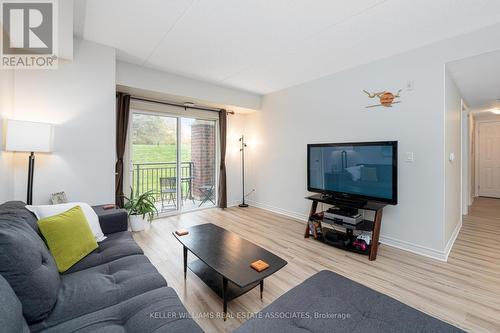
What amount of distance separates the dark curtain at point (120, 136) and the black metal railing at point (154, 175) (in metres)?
0.38

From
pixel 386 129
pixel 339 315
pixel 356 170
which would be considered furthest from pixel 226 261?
pixel 386 129

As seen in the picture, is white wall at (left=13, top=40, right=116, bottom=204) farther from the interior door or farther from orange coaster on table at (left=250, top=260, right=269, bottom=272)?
the interior door

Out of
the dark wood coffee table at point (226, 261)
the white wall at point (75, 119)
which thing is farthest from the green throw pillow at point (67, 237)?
the white wall at point (75, 119)

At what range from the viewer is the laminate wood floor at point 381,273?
66.8 inches

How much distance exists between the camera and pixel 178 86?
362 cm

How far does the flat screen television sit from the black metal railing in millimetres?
2619

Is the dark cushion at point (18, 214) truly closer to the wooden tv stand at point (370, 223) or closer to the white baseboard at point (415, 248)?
the wooden tv stand at point (370, 223)

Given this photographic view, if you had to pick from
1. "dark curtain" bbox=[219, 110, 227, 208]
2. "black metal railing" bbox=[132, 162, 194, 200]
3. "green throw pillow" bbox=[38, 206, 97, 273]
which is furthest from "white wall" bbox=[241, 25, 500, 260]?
"green throw pillow" bbox=[38, 206, 97, 273]

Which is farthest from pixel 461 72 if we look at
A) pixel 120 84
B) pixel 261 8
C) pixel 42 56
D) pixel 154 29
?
pixel 42 56

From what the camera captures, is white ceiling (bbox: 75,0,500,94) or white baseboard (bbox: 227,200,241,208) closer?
white ceiling (bbox: 75,0,500,94)

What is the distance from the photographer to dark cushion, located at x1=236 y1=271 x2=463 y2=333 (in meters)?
1.01

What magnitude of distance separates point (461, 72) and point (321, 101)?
1.72 metres

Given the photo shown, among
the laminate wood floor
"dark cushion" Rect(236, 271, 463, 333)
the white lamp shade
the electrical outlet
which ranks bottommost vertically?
the laminate wood floor

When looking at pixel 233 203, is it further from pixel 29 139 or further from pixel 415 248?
pixel 29 139
